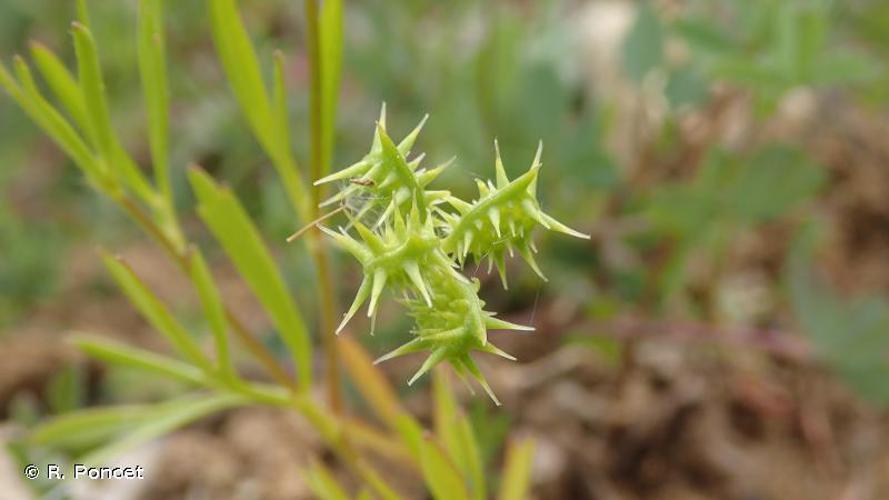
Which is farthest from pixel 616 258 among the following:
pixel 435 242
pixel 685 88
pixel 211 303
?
pixel 435 242

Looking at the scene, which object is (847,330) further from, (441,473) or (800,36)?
(441,473)

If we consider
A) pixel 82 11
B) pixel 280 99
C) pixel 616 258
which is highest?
pixel 82 11

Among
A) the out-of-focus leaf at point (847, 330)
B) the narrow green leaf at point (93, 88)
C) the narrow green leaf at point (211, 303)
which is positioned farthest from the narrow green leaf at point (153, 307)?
the out-of-focus leaf at point (847, 330)

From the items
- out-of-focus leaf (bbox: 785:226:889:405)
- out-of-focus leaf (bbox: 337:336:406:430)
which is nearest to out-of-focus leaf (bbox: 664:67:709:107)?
out-of-focus leaf (bbox: 785:226:889:405)

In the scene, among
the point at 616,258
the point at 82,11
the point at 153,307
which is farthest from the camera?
the point at 616,258

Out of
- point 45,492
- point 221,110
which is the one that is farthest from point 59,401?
point 221,110

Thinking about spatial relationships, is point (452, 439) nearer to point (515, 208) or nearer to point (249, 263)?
point (249, 263)

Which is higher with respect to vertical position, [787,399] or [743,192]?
[743,192]
